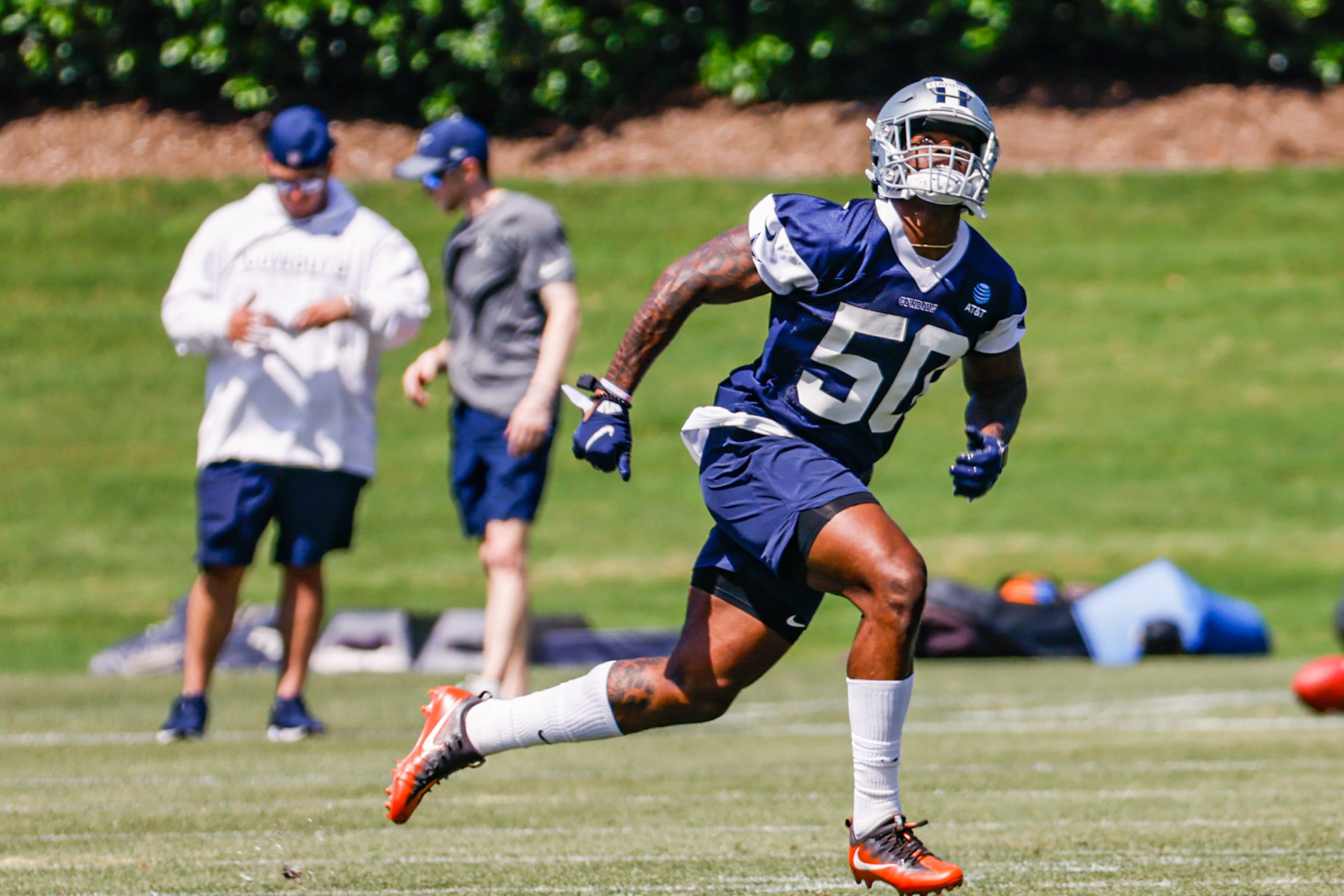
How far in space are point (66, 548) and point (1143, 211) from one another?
1095 cm

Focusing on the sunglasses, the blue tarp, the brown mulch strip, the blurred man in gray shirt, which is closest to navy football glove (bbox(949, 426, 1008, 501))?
the blurred man in gray shirt

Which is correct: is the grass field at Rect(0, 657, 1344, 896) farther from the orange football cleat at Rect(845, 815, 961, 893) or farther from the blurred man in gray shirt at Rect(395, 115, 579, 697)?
the blurred man in gray shirt at Rect(395, 115, 579, 697)

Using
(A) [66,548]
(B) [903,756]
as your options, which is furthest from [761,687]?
(A) [66,548]

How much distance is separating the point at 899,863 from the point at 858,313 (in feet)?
4.03

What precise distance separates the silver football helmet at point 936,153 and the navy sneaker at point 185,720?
386cm

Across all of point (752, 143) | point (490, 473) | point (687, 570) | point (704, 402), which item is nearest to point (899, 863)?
point (490, 473)

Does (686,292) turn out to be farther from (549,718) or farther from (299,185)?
(299,185)

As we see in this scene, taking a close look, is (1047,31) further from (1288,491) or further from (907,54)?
(1288,491)

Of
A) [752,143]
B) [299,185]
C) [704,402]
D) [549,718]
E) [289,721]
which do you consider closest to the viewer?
[549,718]

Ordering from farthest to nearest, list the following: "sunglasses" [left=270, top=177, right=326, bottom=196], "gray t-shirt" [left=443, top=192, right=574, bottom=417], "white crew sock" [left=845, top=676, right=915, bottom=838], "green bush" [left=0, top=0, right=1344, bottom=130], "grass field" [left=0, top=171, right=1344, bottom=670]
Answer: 1. "green bush" [left=0, top=0, right=1344, bottom=130]
2. "grass field" [left=0, top=171, right=1344, bottom=670]
3. "gray t-shirt" [left=443, top=192, right=574, bottom=417]
4. "sunglasses" [left=270, top=177, right=326, bottom=196]
5. "white crew sock" [left=845, top=676, right=915, bottom=838]

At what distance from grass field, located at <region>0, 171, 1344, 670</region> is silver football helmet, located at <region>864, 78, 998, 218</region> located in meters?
A: 9.05

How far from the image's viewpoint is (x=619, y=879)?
4.30m

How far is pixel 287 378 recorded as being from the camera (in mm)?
7332

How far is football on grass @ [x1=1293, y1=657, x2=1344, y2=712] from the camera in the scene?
8.27 meters
